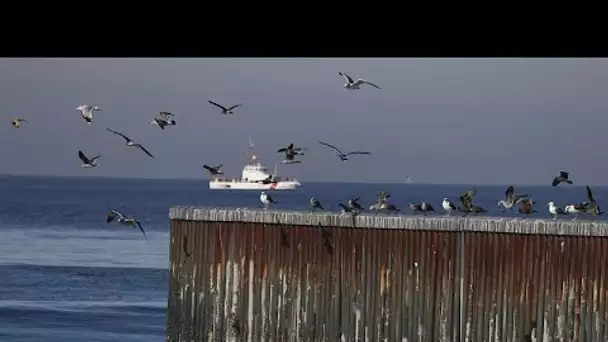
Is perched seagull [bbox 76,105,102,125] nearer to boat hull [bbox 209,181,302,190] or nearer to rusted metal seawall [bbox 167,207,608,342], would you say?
rusted metal seawall [bbox 167,207,608,342]

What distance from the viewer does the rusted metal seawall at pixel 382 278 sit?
49.5 feet

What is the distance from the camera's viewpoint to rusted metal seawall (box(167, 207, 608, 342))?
15.1 m

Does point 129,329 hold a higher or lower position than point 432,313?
lower

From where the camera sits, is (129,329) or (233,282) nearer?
(233,282)

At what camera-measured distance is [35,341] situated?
35.6 m

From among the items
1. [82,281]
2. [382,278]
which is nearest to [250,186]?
[82,281]

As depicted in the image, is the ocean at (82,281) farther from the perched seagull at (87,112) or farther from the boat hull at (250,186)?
the boat hull at (250,186)

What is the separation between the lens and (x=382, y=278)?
16094 mm

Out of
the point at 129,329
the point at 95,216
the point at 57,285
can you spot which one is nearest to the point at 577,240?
the point at 129,329

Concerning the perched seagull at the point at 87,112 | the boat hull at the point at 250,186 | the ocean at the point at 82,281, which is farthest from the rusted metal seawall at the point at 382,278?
the boat hull at the point at 250,186

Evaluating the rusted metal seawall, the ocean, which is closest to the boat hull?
the ocean
